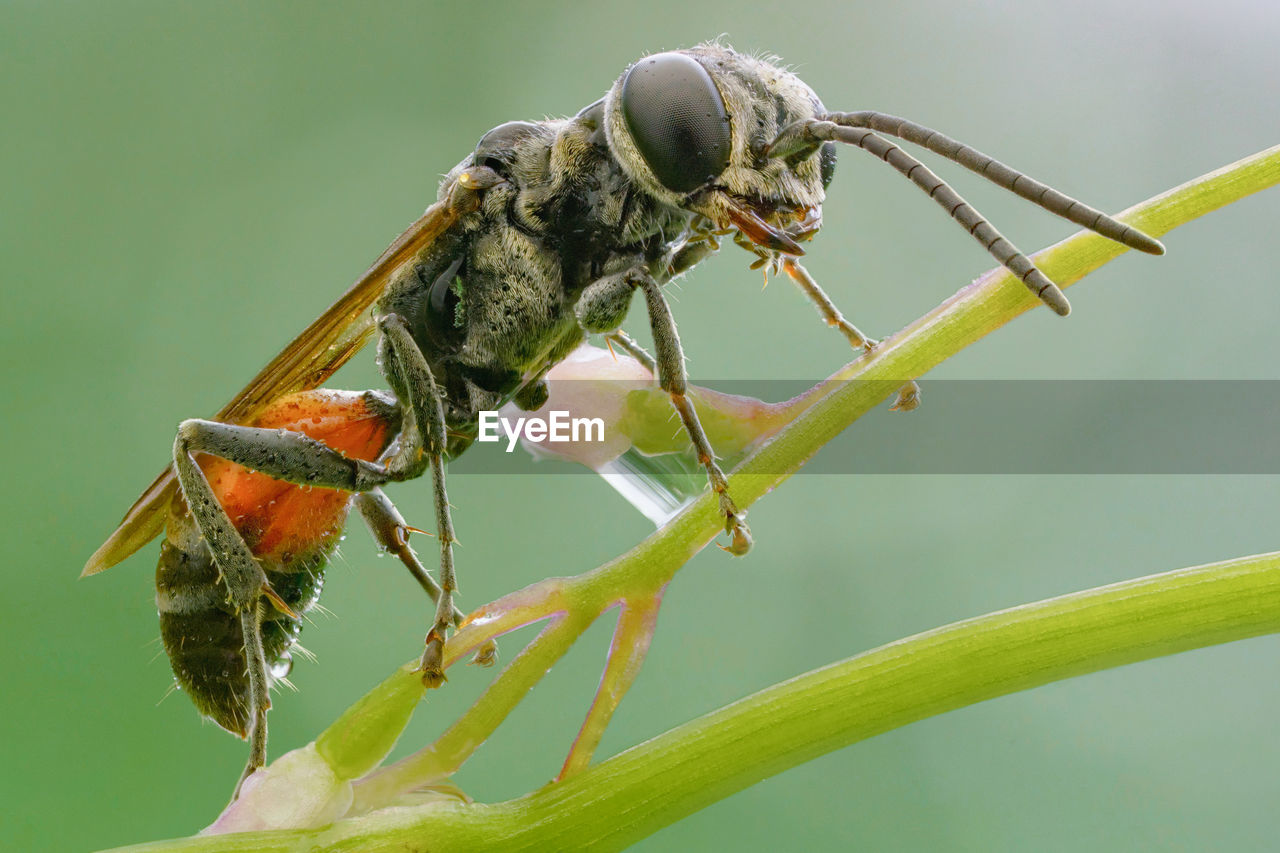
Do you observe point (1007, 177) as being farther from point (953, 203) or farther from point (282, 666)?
point (282, 666)

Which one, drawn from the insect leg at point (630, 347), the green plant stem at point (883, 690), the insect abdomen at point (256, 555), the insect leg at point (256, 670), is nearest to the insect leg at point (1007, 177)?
the green plant stem at point (883, 690)

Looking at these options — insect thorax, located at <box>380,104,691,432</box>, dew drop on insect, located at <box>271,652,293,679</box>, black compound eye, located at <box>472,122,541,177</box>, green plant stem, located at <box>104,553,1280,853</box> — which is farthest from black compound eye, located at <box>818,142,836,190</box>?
dew drop on insect, located at <box>271,652,293,679</box>

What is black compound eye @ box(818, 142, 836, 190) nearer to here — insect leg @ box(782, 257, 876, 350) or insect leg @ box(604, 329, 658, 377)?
insect leg @ box(782, 257, 876, 350)

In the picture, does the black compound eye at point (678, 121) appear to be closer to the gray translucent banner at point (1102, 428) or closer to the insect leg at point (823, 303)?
the insect leg at point (823, 303)

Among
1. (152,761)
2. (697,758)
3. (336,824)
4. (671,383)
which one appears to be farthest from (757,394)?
(152,761)

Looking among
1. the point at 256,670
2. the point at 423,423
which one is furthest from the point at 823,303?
the point at 256,670

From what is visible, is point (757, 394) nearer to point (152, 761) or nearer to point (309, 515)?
point (309, 515)
